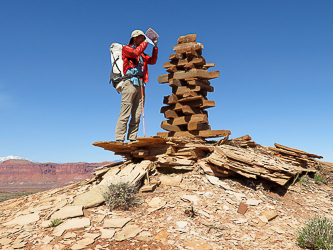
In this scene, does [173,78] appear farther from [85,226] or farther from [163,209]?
[85,226]

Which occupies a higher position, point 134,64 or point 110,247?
point 134,64

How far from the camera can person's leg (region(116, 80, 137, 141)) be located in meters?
7.99

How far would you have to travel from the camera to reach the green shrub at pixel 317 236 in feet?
17.2

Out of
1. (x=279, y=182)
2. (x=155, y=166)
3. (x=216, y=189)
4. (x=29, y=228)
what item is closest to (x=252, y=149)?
(x=279, y=182)

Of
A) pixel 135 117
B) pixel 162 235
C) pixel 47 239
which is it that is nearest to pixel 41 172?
pixel 135 117

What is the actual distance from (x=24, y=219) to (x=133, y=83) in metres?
4.82

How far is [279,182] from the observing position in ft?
24.8

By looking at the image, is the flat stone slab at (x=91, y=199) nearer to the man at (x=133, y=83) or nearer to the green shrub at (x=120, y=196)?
the green shrub at (x=120, y=196)

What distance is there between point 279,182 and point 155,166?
3850 mm

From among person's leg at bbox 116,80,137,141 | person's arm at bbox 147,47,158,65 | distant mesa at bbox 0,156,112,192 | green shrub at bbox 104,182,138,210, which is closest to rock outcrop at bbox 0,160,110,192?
distant mesa at bbox 0,156,112,192

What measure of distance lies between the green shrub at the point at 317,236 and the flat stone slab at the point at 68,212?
199 inches

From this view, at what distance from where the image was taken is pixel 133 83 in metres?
8.05

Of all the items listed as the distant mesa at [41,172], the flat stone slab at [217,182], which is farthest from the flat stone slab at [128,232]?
the distant mesa at [41,172]

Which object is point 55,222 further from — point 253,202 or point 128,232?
point 253,202
